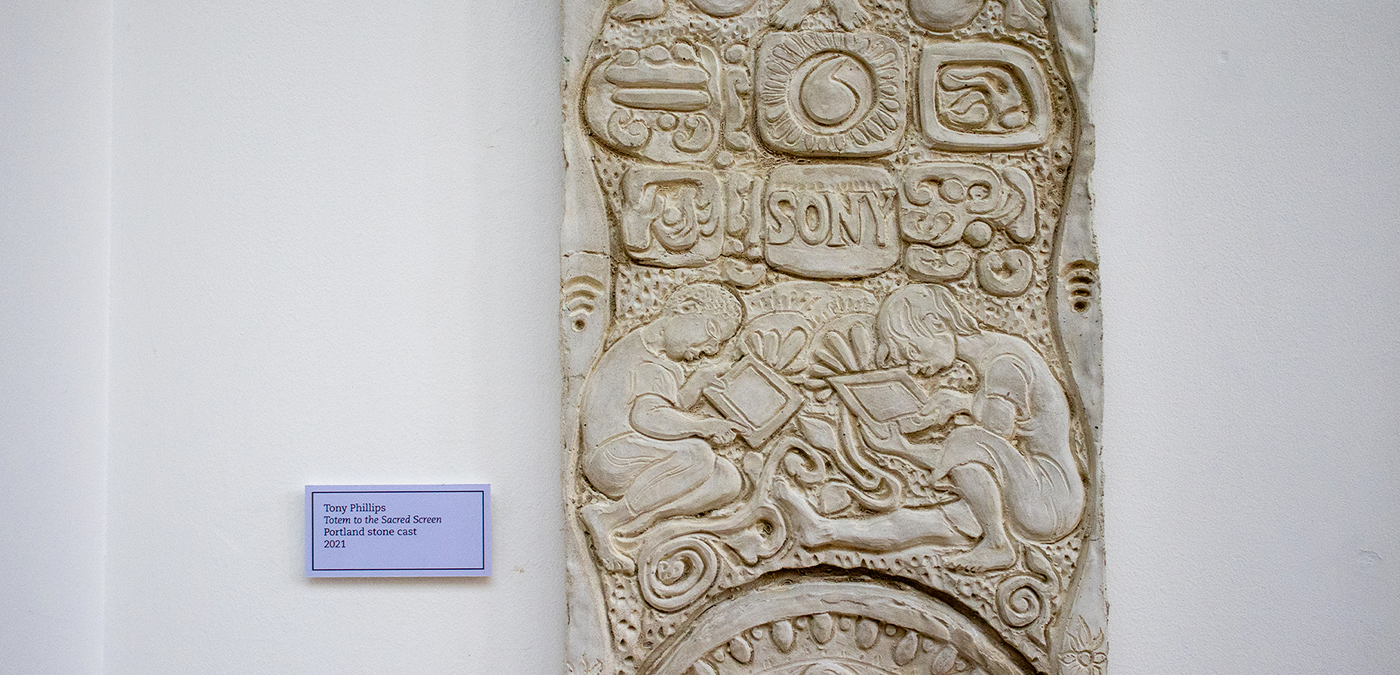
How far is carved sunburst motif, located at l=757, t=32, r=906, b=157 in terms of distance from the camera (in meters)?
1.81

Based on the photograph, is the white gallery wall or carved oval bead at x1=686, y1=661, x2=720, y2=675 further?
the white gallery wall

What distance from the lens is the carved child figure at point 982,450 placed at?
1.73 metres

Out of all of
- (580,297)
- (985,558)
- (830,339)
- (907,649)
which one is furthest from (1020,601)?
(580,297)

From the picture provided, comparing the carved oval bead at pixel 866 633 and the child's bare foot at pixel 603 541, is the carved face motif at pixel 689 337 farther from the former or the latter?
the carved oval bead at pixel 866 633

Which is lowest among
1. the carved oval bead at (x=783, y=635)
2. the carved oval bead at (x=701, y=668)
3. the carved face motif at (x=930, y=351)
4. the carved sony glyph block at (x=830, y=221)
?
the carved oval bead at (x=701, y=668)

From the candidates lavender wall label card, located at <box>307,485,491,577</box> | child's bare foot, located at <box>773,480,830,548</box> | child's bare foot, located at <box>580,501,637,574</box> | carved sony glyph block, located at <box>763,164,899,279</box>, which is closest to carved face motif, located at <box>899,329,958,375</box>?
carved sony glyph block, located at <box>763,164,899,279</box>

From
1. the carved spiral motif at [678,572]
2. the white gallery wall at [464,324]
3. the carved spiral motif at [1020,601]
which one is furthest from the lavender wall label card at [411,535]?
the carved spiral motif at [1020,601]

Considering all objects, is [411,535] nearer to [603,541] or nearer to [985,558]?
[603,541]

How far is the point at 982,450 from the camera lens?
1.74 m

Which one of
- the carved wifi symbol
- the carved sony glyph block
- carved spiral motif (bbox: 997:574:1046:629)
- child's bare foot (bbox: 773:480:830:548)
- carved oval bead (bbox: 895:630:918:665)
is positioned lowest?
carved oval bead (bbox: 895:630:918:665)

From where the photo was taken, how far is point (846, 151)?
5.95 feet

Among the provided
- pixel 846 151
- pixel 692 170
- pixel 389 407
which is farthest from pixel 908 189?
pixel 389 407

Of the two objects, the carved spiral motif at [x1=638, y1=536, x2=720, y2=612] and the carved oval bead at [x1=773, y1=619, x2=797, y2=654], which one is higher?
the carved spiral motif at [x1=638, y1=536, x2=720, y2=612]

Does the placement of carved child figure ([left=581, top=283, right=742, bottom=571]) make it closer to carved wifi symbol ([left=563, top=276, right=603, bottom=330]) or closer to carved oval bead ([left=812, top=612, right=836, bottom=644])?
carved wifi symbol ([left=563, top=276, right=603, bottom=330])
